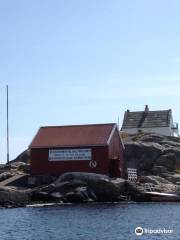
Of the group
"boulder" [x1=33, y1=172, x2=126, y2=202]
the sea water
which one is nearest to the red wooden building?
"boulder" [x1=33, y1=172, x2=126, y2=202]

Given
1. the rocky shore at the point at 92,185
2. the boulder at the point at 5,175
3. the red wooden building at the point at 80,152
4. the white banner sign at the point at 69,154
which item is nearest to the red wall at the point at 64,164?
the red wooden building at the point at 80,152

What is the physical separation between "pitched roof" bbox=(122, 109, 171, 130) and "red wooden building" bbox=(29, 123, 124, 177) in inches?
1020

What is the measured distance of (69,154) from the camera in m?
57.7

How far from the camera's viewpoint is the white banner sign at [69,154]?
57.3 metres

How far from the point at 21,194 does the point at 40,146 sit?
8473mm

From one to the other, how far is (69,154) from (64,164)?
112 cm

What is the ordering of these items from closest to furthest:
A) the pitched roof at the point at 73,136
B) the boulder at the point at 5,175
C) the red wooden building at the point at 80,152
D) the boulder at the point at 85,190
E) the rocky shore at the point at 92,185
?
1. the rocky shore at the point at 92,185
2. the boulder at the point at 85,190
3. the red wooden building at the point at 80,152
4. the pitched roof at the point at 73,136
5. the boulder at the point at 5,175

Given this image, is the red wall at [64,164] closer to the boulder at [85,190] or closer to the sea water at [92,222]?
the boulder at [85,190]

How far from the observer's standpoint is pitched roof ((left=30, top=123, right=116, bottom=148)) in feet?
190

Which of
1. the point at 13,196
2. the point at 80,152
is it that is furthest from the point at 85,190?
the point at 13,196

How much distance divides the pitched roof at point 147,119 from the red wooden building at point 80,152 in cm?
2591

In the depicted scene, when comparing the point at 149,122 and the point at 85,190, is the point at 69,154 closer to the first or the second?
the point at 85,190

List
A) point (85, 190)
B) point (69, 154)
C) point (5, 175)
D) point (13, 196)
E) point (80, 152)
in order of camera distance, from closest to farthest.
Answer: point (13, 196), point (85, 190), point (80, 152), point (69, 154), point (5, 175)

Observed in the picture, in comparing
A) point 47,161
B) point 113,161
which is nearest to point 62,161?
point 47,161
